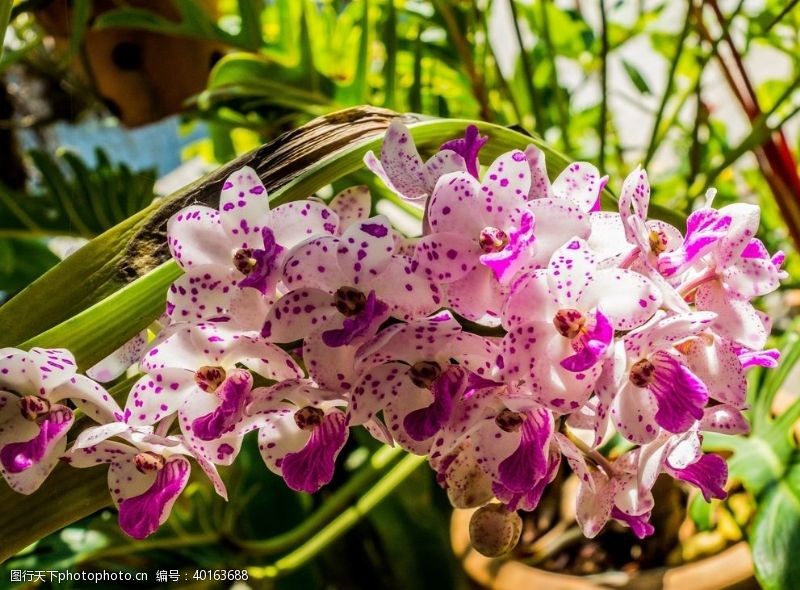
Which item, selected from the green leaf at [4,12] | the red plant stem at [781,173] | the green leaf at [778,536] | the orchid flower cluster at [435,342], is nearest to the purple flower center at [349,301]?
the orchid flower cluster at [435,342]

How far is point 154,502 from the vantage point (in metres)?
0.28

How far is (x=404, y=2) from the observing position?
3.42ft

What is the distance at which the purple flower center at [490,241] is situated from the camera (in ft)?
0.80

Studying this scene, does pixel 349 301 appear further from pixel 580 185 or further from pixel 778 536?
pixel 778 536

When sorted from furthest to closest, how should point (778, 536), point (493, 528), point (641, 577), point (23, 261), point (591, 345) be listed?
point (23, 261)
point (641, 577)
point (778, 536)
point (493, 528)
point (591, 345)

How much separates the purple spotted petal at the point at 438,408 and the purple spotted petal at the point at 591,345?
0.04 m

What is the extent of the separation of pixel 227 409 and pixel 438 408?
0.23 feet

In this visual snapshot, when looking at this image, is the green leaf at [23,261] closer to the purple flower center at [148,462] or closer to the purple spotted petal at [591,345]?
the purple flower center at [148,462]

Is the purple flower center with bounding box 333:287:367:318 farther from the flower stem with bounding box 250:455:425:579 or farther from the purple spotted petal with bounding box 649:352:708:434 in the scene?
Result: the flower stem with bounding box 250:455:425:579

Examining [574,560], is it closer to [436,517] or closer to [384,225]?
Answer: [436,517]

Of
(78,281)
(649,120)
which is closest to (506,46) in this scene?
(649,120)

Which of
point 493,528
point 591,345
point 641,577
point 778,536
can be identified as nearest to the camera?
point 591,345

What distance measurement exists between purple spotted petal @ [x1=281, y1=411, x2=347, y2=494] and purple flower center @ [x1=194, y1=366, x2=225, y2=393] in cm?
4

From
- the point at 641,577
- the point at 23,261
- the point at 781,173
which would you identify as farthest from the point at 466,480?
the point at 23,261
